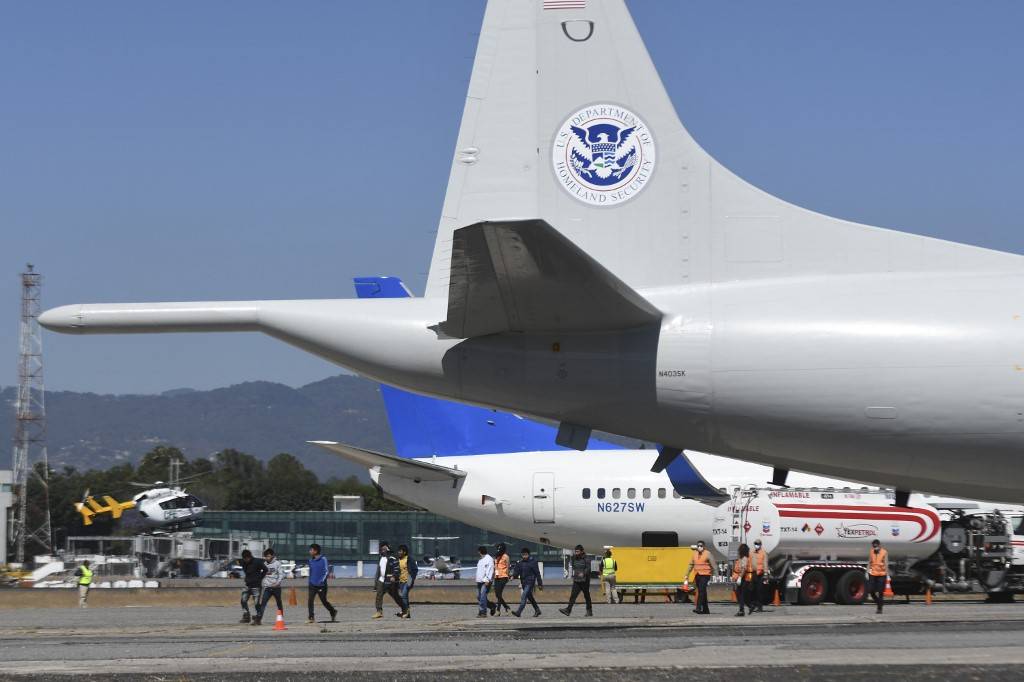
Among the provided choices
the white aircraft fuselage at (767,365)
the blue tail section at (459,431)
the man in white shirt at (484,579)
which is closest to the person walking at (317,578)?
the man in white shirt at (484,579)

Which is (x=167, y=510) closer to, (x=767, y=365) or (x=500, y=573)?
(x=500, y=573)

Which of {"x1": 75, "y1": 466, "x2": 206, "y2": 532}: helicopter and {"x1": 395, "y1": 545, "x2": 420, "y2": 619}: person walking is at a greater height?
{"x1": 75, "y1": 466, "x2": 206, "y2": 532}: helicopter

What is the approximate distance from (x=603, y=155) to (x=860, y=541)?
19.9 metres

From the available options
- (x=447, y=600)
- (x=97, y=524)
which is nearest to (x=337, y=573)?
(x=97, y=524)

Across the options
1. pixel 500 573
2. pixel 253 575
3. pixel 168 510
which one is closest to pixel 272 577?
pixel 253 575

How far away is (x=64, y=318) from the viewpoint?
13312mm

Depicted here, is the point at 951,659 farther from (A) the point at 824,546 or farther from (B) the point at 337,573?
(B) the point at 337,573

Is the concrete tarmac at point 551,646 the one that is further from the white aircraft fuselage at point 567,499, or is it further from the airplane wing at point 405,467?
the airplane wing at point 405,467

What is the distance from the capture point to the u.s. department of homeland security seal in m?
14.0

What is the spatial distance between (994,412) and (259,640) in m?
12.4

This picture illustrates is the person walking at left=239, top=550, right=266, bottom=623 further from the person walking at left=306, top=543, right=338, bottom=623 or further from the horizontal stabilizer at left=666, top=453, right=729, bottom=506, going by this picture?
the horizontal stabilizer at left=666, top=453, right=729, bottom=506

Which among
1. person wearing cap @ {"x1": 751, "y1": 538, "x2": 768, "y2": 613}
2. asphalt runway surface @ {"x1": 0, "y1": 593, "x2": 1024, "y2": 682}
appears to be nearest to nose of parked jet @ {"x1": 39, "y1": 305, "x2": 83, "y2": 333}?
asphalt runway surface @ {"x1": 0, "y1": 593, "x2": 1024, "y2": 682}

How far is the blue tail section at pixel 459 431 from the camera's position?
35094 millimetres

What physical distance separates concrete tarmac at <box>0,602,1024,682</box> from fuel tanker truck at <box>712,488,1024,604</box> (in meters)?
3.30
